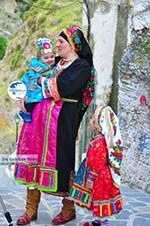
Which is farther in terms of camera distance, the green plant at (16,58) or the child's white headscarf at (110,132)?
the green plant at (16,58)

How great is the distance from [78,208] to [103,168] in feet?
3.91

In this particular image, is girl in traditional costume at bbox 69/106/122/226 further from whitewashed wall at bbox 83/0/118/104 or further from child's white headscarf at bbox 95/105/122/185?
whitewashed wall at bbox 83/0/118/104

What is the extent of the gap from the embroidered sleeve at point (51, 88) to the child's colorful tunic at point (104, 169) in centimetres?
44

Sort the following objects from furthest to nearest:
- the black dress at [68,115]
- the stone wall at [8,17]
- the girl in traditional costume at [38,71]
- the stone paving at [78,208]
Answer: the stone wall at [8,17] < the stone paving at [78,208] < the girl in traditional costume at [38,71] < the black dress at [68,115]

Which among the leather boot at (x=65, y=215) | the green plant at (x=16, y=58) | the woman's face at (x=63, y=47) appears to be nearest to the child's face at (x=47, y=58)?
the woman's face at (x=63, y=47)

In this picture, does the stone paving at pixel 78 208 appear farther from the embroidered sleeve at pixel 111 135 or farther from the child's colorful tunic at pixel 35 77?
the child's colorful tunic at pixel 35 77

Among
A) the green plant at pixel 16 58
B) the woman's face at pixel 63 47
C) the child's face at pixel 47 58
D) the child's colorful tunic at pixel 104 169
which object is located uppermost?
the green plant at pixel 16 58

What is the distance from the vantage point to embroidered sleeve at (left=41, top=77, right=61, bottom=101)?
4074 millimetres

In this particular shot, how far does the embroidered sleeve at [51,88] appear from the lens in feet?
13.4

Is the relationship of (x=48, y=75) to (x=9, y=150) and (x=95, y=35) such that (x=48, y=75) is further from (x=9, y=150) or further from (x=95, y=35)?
(x=9, y=150)

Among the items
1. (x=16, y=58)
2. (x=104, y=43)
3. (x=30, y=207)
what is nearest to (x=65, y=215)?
(x=30, y=207)

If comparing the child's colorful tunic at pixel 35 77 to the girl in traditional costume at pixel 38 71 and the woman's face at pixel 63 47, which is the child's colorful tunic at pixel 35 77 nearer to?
the girl in traditional costume at pixel 38 71

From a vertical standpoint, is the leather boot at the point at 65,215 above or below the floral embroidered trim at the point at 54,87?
below

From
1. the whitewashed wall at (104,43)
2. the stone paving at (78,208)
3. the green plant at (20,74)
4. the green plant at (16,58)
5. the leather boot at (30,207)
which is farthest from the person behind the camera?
the green plant at (16,58)
